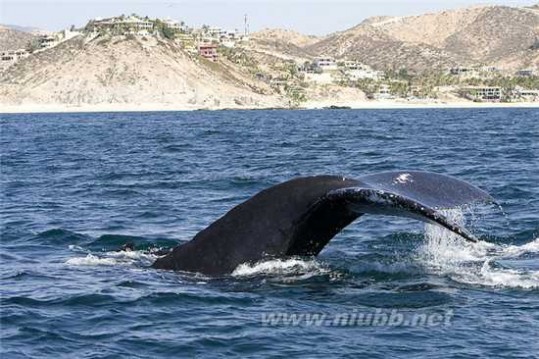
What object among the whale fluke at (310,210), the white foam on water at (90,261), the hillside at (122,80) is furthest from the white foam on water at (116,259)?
the hillside at (122,80)

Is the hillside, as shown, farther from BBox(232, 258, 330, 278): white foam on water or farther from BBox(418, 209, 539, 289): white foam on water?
BBox(232, 258, 330, 278): white foam on water

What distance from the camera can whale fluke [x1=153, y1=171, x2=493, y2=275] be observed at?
9727 mm

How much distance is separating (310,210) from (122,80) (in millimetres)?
173679

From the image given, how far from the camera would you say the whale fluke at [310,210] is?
31.9 feet

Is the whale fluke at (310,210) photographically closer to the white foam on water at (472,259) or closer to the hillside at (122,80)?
the white foam on water at (472,259)

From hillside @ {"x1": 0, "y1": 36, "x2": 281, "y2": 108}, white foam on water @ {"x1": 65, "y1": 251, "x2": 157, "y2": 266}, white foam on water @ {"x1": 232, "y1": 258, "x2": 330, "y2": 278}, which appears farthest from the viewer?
hillside @ {"x1": 0, "y1": 36, "x2": 281, "y2": 108}

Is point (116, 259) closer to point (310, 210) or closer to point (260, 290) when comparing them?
point (260, 290)

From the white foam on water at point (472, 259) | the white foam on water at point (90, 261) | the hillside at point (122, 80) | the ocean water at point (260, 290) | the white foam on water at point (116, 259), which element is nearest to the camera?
the ocean water at point (260, 290)

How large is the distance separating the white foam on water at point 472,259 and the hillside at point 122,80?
160475 mm

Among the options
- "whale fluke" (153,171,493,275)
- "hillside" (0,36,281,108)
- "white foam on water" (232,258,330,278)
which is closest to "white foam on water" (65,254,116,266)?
"whale fluke" (153,171,493,275)

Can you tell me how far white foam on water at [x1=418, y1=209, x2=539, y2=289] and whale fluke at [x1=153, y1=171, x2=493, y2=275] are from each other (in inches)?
66.2

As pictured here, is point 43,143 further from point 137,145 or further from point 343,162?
point 343,162

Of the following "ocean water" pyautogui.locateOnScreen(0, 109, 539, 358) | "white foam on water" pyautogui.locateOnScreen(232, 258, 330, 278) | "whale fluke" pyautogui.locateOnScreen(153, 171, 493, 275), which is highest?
"whale fluke" pyautogui.locateOnScreen(153, 171, 493, 275)

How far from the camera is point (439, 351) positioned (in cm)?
931
